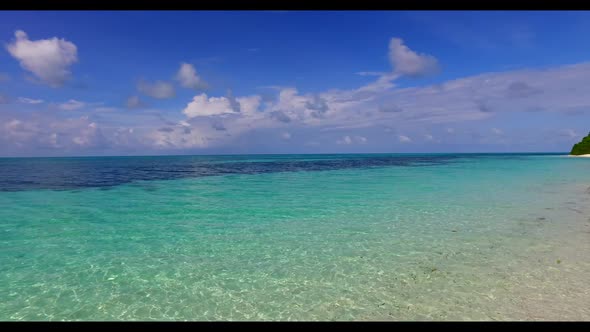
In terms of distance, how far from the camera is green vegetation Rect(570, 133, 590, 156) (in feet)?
408

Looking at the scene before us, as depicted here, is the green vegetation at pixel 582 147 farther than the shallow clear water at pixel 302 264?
Yes

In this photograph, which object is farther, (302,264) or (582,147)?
(582,147)

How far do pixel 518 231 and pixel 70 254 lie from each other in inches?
697

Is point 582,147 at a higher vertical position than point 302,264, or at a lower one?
higher

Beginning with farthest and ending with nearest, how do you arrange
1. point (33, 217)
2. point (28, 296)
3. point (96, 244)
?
point (33, 217), point (96, 244), point (28, 296)

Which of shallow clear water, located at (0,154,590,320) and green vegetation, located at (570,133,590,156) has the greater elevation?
green vegetation, located at (570,133,590,156)

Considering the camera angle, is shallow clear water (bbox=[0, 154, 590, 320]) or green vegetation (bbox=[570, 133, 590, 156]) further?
green vegetation (bbox=[570, 133, 590, 156])

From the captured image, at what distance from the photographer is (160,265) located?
34.2ft

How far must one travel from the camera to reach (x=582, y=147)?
12731cm

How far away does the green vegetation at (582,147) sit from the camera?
4902 inches

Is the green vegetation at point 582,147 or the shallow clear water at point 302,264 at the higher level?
the green vegetation at point 582,147
